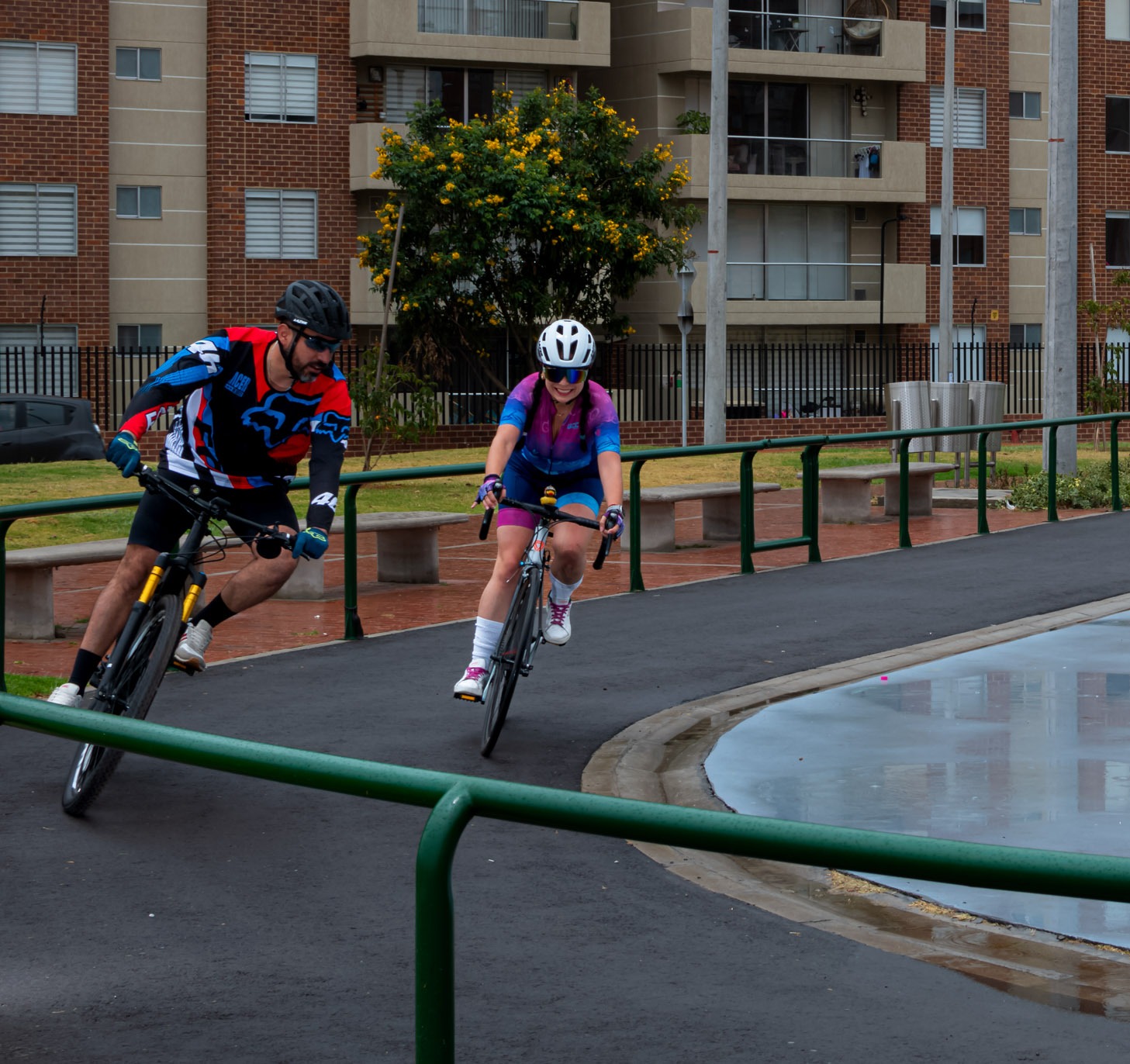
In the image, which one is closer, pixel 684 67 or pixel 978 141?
pixel 684 67

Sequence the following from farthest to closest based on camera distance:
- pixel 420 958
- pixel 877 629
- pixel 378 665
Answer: pixel 877 629 < pixel 378 665 < pixel 420 958

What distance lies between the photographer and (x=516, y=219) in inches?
1505

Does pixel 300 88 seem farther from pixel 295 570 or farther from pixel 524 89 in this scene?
pixel 295 570

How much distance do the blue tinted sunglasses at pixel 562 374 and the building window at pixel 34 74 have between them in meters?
33.8

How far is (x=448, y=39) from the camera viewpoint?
4178cm

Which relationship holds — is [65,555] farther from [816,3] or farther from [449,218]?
[816,3]

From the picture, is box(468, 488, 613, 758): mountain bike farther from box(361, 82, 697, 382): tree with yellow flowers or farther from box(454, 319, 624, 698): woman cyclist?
box(361, 82, 697, 382): tree with yellow flowers

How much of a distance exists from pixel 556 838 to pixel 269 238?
36028 millimetres

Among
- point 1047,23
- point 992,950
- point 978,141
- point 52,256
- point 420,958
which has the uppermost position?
point 1047,23

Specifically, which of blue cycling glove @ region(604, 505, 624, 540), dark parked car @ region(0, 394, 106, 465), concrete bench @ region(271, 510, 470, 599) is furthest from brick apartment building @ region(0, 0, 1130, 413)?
blue cycling glove @ region(604, 505, 624, 540)

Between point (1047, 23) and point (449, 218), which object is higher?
point (1047, 23)

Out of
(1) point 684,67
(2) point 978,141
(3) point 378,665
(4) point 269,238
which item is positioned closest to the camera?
(3) point 378,665

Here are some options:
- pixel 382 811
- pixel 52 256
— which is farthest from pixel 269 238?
pixel 382 811

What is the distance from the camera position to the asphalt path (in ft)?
15.6
